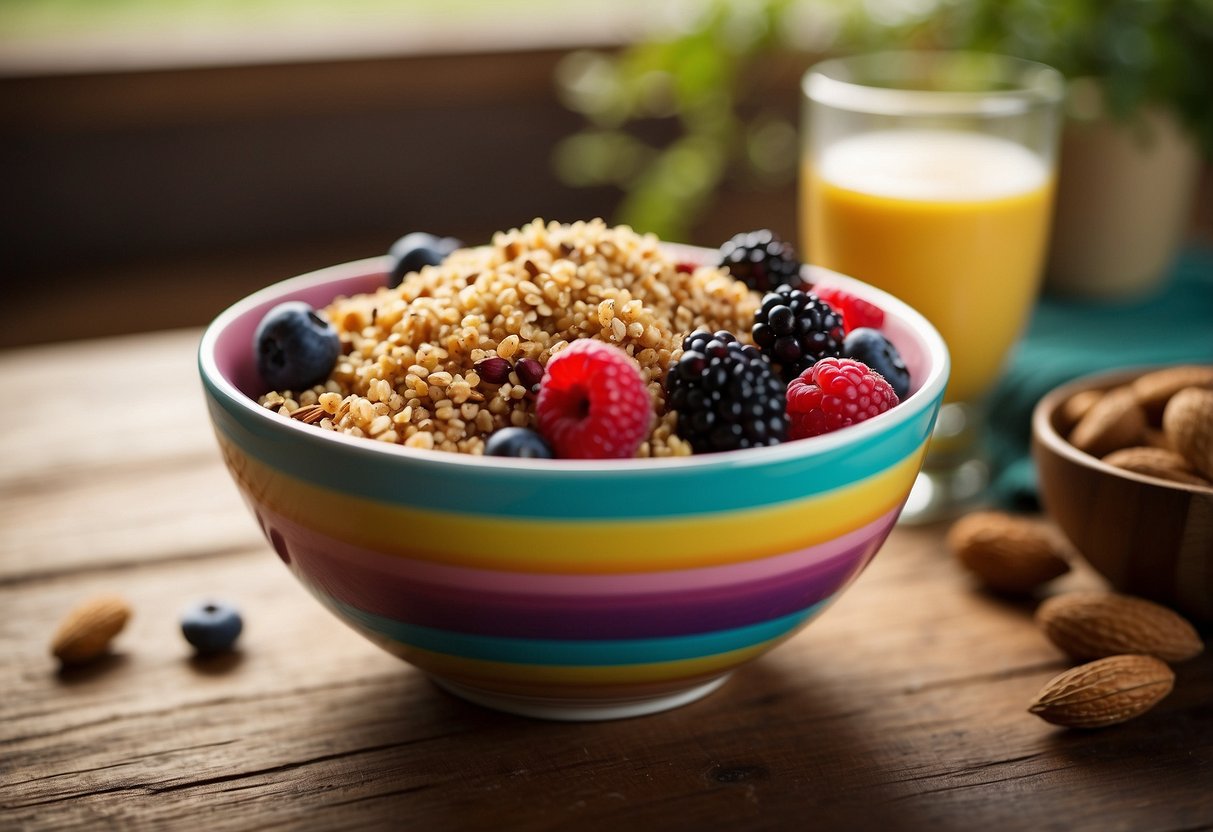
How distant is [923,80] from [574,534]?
95 centimetres

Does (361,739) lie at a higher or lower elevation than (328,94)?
lower

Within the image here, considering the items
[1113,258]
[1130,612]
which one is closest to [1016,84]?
[1113,258]

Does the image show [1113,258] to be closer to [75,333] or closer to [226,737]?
[226,737]

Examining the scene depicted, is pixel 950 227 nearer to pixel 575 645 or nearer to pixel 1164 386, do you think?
pixel 1164 386

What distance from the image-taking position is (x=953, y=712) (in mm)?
776

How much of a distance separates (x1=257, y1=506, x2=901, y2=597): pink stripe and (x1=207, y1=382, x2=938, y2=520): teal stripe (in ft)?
0.12

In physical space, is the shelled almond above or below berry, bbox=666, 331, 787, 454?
below

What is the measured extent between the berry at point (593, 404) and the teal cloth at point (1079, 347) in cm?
54

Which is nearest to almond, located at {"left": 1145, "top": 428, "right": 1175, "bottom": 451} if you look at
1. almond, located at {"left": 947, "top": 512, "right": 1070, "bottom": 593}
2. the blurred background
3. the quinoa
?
almond, located at {"left": 947, "top": 512, "right": 1070, "bottom": 593}

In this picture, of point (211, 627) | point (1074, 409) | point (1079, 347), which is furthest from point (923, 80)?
point (211, 627)

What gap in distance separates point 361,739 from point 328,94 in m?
1.83

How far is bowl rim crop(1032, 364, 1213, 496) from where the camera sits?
0.81 m

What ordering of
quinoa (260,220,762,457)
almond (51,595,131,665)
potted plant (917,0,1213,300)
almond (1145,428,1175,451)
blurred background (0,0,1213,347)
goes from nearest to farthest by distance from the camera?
quinoa (260,220,762,457) < almond (51,595,131,665) < almond (1145,428,1175,451) < potted plant (917,0,1213,300) < blurred background (0,0,1213,347)

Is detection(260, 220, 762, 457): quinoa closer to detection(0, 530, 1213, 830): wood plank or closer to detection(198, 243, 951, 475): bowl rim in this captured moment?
detection(198, 243, 951, 475): bowl rim
